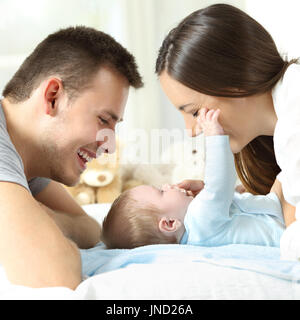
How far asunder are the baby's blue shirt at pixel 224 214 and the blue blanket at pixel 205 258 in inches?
3.4

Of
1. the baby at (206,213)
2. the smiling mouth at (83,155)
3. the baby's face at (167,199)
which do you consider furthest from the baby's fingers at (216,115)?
the smiling mouth at (83,155)

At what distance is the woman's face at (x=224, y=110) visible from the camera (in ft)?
4.85

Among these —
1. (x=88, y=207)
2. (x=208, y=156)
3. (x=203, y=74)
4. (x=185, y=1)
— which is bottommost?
(x=88, y=207)

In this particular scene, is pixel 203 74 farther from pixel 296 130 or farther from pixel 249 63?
pixel 296 130

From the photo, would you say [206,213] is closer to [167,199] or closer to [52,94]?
[167,199]

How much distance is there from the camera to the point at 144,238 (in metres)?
1.48

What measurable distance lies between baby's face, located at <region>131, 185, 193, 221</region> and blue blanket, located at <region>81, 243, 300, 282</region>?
0.20 metres

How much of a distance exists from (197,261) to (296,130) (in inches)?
17.9

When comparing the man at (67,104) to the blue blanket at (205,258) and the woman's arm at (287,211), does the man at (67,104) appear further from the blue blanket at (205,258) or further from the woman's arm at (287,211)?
the woman's arm at (287,211)

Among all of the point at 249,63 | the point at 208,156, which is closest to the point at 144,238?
the point at 208,156

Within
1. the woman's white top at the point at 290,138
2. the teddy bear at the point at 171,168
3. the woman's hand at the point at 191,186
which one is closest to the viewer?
the woman's white top at the point at 290,138

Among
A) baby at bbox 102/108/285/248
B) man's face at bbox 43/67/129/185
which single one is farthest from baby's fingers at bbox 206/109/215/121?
man's face at bbox 43/67/129/185

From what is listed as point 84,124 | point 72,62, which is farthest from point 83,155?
point 72,62

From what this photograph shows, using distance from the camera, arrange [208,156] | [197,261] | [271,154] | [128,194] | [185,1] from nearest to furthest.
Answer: [197,261]
[208,156]
[128,194]
[271,154]
[185,1]
